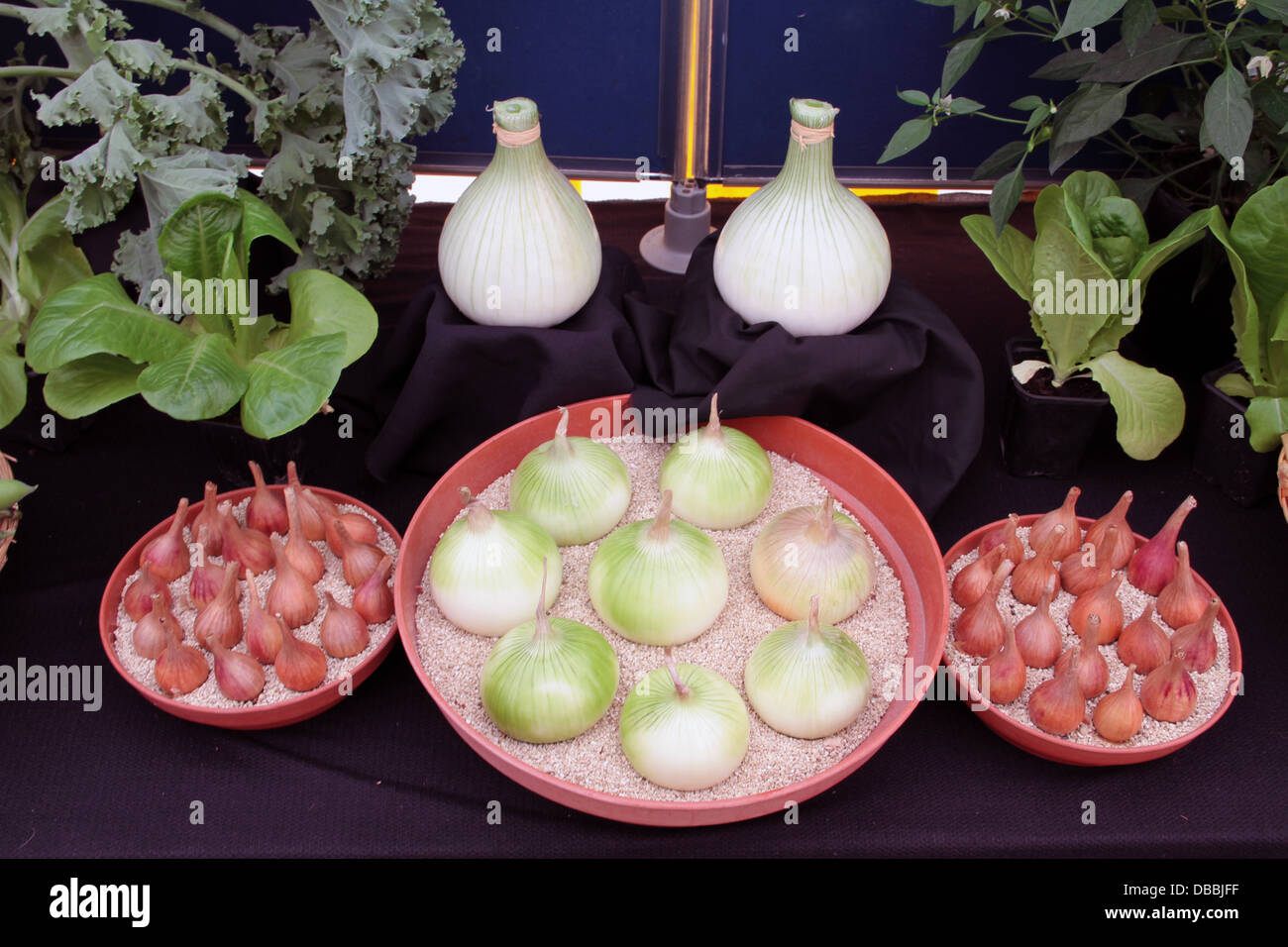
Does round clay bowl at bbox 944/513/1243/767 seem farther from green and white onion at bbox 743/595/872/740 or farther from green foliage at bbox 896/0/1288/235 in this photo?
green foliage at bbox 896/0/1288/235

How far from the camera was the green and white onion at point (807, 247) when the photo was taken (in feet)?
3.37

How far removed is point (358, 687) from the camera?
956 millimetres

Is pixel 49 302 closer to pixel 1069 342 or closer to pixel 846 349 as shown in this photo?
pixel 846 349

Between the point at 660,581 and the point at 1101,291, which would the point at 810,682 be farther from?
the point at 1101,291

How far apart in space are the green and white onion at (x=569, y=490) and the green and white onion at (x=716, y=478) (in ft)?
0.20

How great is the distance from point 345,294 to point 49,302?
0.27m

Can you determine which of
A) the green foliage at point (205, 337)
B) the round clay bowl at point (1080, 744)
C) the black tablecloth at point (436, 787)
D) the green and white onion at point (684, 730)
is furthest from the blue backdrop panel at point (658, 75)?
the green and white onion at point (684, 730)

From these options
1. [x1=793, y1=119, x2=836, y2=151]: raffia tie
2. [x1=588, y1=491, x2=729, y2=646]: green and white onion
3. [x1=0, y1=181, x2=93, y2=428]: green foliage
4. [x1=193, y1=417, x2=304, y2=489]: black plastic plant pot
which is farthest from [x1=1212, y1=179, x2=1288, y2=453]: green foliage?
[x1=0, y1=181, x2=93, y2=428]: green foliage

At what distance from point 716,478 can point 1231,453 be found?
643 millimetres

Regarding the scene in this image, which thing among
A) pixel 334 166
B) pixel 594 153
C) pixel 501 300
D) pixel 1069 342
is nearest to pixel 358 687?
pixel 501 300

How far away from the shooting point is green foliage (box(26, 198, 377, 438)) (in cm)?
91

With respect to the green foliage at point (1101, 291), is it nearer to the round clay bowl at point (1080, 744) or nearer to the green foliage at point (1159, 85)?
the green foliage at point (1159, 85)

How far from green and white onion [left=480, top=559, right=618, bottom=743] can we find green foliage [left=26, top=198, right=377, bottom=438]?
0.30 m

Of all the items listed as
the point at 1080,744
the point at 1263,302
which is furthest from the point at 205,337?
the point at 1263,302
